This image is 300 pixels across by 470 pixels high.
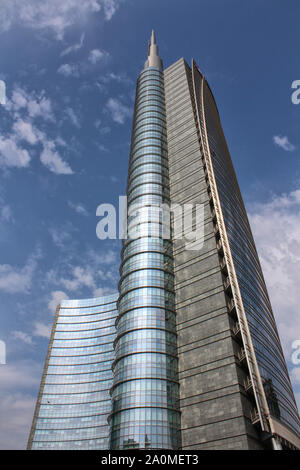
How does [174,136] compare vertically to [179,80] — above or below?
below

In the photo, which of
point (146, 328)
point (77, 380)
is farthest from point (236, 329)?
point (77, 380)

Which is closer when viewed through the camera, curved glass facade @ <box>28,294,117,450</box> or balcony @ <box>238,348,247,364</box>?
balcony @ <box>238,348,247,364</box>

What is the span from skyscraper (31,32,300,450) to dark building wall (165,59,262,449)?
18cm

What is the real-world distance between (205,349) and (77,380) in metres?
80.4

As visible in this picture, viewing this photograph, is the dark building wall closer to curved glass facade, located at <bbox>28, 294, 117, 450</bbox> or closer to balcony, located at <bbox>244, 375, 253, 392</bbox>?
balcony, located at <bbox>244, 375, 253, 392</bbox>

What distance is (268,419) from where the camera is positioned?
5400 cm

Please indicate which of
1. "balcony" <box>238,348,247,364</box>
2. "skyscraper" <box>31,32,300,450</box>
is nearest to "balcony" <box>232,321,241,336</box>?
"skyscraper" <box>31,32,300,450</box>

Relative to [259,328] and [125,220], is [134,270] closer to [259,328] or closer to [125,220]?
[125,220]

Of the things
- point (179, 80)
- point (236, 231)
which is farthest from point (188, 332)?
point (179, 80)

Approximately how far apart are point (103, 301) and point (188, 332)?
81.4m

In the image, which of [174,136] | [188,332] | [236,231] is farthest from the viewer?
[174,136]

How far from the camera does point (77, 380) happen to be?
428 feet

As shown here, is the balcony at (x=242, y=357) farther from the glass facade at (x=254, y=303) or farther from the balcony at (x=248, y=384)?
the glass facade at (x=254, y=303)

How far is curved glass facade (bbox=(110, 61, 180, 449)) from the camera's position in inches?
2350
